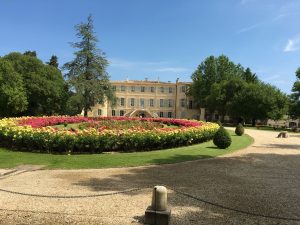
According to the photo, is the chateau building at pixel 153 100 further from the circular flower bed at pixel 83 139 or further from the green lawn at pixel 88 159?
the green lawn at pixel 88 159

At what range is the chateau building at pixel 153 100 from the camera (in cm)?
7325

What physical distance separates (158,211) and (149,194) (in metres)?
2.00

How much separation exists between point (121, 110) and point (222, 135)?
56.9 metres

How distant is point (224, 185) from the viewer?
9289mm

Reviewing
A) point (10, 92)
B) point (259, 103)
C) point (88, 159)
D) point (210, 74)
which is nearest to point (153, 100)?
point (210, 74)

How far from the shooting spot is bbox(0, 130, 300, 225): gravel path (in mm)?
6461

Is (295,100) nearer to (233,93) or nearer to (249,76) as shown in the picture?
(233,93)

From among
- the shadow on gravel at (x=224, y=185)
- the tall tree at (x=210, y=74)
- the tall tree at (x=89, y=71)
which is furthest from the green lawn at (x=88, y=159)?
the tall tree at (x=210, y=74)

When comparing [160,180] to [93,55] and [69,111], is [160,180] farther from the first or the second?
[69,111]

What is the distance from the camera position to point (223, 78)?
6769cm

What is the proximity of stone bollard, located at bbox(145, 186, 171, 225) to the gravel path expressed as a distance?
229mm

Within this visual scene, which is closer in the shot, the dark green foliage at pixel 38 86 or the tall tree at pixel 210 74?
the dark green foliage at pixel 38 86

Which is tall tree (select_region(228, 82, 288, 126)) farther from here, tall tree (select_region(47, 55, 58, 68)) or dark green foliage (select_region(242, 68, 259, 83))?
tall tree (select_region(47, 55, 58, 68))

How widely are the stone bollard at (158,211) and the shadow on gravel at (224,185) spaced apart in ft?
0.87
